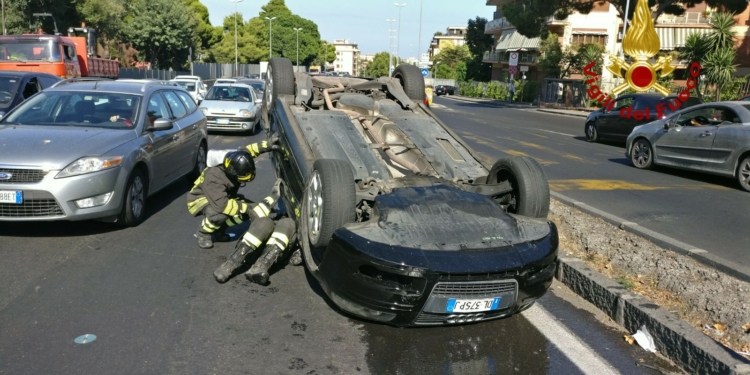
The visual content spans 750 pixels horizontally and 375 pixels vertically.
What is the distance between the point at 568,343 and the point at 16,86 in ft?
34.3

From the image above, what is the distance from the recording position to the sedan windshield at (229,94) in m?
17.3

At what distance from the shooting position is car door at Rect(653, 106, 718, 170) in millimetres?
10672

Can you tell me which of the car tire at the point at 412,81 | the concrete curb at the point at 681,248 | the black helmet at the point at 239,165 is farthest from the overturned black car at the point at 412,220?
the concrete curb at the point at 681,248

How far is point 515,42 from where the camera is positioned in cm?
5916

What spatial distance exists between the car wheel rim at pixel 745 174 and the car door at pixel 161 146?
28.7 ft

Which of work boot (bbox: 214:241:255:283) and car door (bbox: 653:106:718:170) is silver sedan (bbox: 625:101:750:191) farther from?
work boot (bbox: 214:241:255:283)

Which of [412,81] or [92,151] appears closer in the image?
[92,151]

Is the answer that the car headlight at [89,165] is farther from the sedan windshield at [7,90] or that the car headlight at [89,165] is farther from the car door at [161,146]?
the sedan windshield at [7,90]

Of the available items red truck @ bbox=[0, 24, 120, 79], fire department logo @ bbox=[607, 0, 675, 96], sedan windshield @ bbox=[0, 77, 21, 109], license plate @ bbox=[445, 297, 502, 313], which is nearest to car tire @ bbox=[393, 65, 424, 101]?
license plate @ bbox=[445, 297, 502, 313]

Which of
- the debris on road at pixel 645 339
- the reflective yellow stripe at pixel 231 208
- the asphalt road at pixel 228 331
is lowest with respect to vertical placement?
the asphalt road at pixel 228 331

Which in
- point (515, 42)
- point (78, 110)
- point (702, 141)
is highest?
point (515, 42)

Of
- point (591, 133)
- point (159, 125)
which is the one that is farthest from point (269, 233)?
point (591, 133)

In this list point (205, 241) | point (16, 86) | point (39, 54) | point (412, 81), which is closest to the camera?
point (205, 241)

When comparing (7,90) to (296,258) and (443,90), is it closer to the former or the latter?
(296,258)
